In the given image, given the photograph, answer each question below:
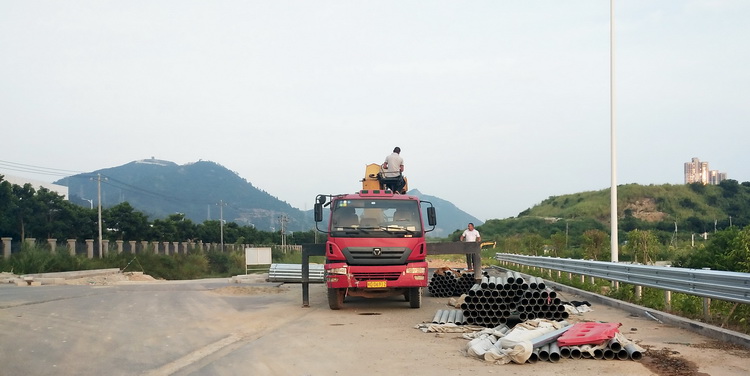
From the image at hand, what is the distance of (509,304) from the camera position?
11680 mm

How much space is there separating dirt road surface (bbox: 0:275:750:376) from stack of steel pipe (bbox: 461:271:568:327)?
3.40 ft

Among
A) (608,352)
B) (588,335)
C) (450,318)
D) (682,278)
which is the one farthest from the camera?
(450,318)

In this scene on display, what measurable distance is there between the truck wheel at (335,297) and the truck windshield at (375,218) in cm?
137

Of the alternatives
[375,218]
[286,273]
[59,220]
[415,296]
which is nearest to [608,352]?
[415,296]

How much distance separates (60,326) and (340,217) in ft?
20.5

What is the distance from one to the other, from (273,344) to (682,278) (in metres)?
7.23

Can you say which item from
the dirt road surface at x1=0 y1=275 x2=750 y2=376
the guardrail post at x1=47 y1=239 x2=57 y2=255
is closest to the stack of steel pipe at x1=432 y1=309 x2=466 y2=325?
the dirt road surface at x1=0 y1=275 x2=750 y2=376

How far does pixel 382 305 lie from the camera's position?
17078 mm

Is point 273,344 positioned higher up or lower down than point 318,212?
lower down

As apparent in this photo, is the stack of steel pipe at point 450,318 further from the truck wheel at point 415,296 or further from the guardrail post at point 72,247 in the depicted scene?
the guardrail post at point 72,247

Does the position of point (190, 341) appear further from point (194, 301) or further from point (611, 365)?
point (194, 301)

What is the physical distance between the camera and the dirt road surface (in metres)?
8.00

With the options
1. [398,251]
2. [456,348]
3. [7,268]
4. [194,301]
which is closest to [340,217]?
[398,251]

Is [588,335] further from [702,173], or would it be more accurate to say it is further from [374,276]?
[702,173]
